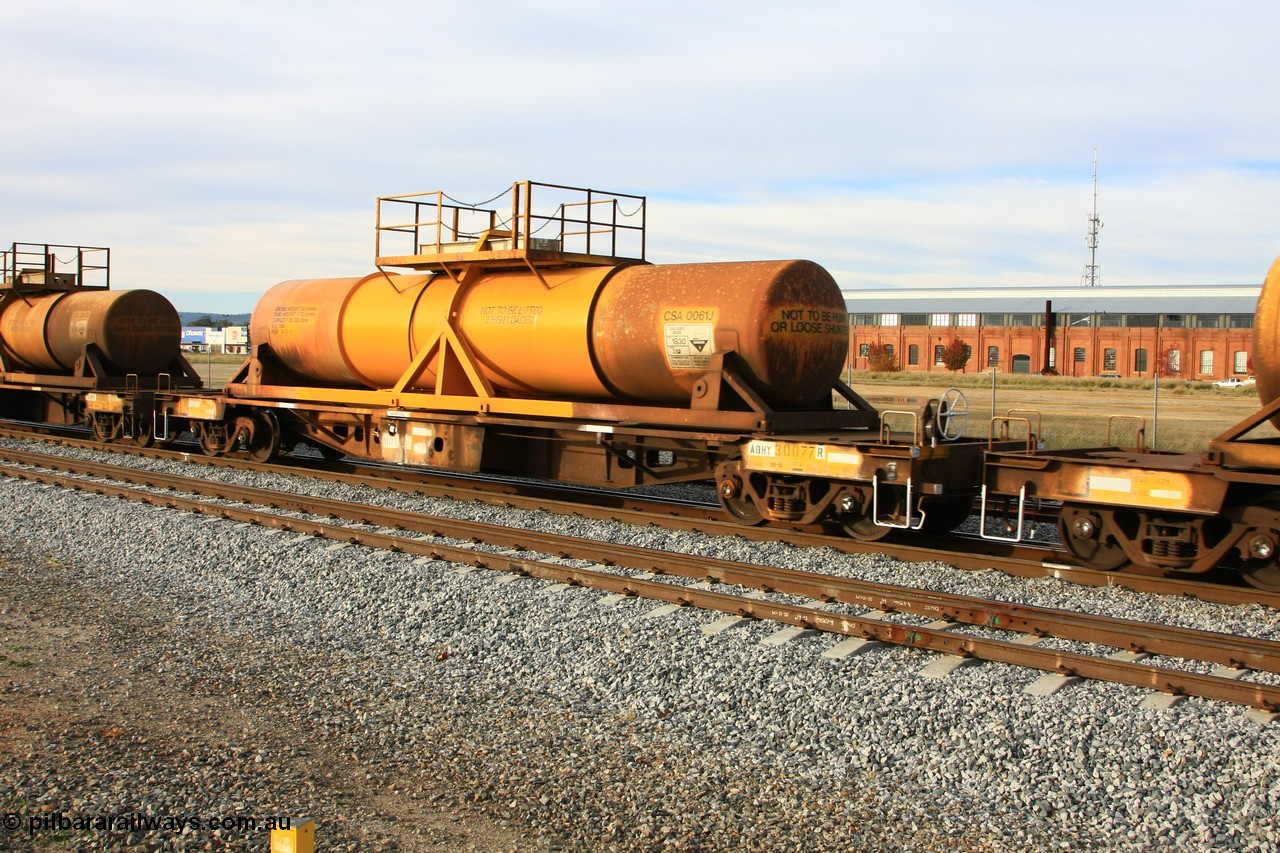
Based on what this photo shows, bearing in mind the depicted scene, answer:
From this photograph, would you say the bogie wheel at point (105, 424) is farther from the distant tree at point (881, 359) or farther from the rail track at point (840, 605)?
the distant tree at point (881, 359)

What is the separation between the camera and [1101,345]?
73688 millimetres

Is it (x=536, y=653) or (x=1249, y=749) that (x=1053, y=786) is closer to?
(x=1249, y=749)

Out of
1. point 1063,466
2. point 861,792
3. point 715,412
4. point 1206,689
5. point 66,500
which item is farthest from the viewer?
point 66,500

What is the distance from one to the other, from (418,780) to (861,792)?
7.55 ft

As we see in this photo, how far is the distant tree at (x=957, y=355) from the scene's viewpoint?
75.1m

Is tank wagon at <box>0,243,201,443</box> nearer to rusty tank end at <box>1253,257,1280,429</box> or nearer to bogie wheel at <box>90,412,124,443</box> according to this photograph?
bogie wheel at <box>90,412,124,443</box>

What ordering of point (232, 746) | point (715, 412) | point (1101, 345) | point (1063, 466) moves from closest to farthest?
point (232, 746)
point (1063, 466)
point (715, 412)
point (1101, 345)

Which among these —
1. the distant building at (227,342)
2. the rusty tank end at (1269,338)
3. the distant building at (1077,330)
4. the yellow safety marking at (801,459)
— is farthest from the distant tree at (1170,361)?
the distant building at (227,342)

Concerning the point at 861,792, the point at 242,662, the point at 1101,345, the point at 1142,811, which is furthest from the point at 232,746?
the point at 1101,345

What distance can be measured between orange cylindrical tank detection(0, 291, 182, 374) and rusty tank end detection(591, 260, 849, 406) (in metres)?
13.5

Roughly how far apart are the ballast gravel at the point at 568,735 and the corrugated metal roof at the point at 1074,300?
74128 millimetres

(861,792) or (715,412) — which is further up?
(715,412)

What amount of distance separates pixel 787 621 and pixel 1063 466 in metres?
3.44

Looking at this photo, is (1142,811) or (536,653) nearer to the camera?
(1142,811)
